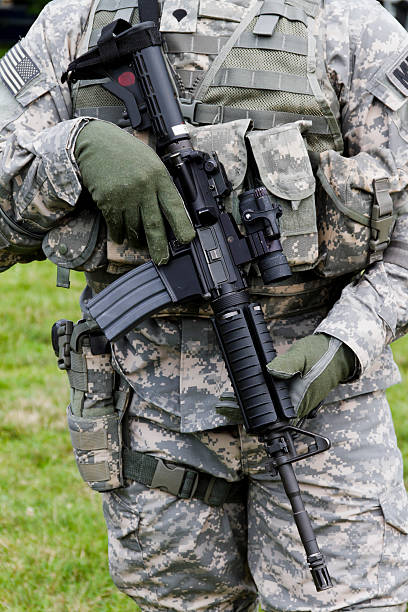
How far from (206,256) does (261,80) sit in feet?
1.57

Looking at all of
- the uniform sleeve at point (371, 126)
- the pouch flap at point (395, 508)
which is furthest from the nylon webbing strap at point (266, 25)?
the pouch flap at point (395, 508)

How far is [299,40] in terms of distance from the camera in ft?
8.28

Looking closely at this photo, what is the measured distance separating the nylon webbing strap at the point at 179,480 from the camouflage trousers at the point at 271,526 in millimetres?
26

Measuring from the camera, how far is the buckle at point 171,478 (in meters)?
2.65

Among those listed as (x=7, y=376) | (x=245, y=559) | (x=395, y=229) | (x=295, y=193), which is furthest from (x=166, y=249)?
(x=7, y=376)

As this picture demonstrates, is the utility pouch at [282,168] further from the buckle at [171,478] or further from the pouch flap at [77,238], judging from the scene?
the buckle at [171,478]

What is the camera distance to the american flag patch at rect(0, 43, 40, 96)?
2621 mm

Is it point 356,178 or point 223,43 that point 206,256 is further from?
point 223,43

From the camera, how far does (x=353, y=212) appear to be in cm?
253

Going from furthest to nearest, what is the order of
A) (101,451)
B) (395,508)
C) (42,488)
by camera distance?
(42,488) → (101,451) → (395,508)

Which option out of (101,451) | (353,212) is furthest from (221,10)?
(101,451)

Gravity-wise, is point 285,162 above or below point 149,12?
below

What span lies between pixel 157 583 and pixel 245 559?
0.26 m

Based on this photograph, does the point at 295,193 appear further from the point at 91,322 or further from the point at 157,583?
the point at 157,583
